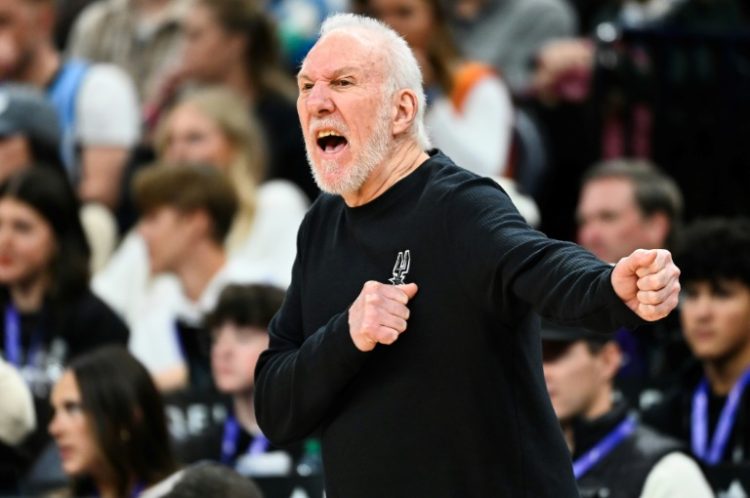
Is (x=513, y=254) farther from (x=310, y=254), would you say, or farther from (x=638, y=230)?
(x=638, y=230)

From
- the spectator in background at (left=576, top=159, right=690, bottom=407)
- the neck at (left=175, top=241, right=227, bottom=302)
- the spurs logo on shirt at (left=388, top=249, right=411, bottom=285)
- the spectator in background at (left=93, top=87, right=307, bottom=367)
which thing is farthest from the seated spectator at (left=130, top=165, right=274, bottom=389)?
the spurs logo on shirt at (left=388, top=249, right=411, bottom=285)

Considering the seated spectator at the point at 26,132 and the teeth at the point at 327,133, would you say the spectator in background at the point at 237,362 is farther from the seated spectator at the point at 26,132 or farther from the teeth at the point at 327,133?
the teeth at the point at 327,133

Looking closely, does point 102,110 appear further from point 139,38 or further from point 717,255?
point 717,255

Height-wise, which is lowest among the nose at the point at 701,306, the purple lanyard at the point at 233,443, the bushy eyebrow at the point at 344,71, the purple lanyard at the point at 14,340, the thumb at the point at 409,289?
the purple lanyard at the point at 233,443

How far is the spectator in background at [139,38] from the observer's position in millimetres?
9711

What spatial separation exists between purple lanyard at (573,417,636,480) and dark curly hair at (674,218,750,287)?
1162mm

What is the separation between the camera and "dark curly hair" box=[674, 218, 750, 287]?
21.6 ft

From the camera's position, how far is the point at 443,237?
356 cm

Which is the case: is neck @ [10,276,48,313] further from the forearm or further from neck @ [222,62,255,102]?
the forearm

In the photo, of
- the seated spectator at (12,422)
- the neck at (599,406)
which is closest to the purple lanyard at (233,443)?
the seated spectator at (12,422)

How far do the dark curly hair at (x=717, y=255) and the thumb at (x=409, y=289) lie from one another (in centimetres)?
326

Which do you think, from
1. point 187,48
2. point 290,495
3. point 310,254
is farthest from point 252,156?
point 310,254

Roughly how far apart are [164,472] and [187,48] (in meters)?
3.96

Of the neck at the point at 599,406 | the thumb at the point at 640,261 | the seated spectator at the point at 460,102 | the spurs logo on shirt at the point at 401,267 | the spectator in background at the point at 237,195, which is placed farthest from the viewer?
the seated spectator at the point at 460,102
